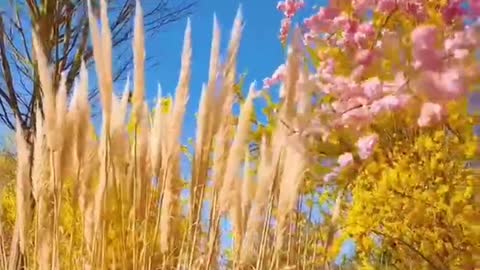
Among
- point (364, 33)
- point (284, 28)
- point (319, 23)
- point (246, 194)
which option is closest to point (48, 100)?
point (246, 194)

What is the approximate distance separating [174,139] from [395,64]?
1.29 feet

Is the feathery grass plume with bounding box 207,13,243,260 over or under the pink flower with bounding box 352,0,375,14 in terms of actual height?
under

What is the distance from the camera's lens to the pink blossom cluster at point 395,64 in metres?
1.23

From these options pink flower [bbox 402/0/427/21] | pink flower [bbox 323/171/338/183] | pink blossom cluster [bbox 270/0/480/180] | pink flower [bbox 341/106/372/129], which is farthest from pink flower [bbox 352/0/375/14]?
pink flower [bbox 323/171/338/183]

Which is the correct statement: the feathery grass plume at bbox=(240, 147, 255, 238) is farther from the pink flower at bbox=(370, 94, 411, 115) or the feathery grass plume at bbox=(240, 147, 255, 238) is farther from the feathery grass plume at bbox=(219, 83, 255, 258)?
the pink flower at bbox=(370, 94, 411, 115)

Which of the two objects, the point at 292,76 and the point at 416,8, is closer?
the point at 292,76

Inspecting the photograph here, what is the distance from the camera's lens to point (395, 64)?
138 centimetres

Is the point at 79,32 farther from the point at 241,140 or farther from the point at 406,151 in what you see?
the point at 241,140

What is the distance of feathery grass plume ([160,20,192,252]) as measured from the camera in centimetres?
140

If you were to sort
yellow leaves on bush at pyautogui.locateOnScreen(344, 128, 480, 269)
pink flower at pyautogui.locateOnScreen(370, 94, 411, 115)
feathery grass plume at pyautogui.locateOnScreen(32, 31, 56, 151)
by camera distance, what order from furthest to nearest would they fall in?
yellow leaves on bush at pyautogui.locateOnScreen(344, 128, 480, 269) → pink flower at pyautogui.locateOnScreen(370, 94, 411, 115) → feathery grass plume at pyautogui.locateOnScreen(32, 31, 56, 151)

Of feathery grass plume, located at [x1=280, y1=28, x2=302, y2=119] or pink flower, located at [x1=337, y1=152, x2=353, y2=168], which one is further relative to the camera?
pink flower, located at [x1=337, y1=152, x2=353, y2=168]

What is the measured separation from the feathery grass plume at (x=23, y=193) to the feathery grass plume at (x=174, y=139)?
0.76ft

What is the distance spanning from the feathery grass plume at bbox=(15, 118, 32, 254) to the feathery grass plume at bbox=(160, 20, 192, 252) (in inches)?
9.1

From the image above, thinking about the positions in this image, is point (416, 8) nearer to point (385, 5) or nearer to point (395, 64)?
point (385, 5)
